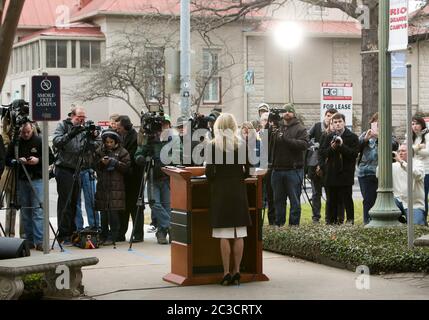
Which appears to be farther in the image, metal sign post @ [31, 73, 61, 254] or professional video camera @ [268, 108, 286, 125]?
professional video camera @ [268, 108, 286, 125]

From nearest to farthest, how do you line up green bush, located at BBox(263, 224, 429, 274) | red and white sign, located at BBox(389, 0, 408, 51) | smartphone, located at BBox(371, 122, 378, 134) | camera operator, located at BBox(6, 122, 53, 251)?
green bush, located at BBox(263, 224, 429, 274), red and white sign, located at BBox(389, 0, 408, 51), camera operator, located at BBox(6, 122, 53, 251), smartphone, located at BBox(371, 122, 378, 134)

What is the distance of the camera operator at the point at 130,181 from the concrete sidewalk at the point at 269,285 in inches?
93.2

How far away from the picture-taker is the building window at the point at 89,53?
53.4 metres

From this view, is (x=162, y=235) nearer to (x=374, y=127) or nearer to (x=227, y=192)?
(x=374, y=127)

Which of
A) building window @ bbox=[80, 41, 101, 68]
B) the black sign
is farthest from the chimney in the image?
the black sign

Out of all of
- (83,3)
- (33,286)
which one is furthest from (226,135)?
(83,3)

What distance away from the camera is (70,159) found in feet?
46.9

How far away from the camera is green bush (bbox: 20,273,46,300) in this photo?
9.63 meters

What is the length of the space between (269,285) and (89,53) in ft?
146

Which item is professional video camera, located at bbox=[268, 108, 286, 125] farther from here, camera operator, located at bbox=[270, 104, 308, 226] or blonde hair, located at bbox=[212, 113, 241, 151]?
blonde hair, located at bbox=[212, 113, 241, 151]

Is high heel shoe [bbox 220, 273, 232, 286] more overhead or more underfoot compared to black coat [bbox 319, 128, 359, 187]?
more underfoot

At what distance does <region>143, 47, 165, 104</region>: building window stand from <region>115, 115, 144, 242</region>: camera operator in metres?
30.9

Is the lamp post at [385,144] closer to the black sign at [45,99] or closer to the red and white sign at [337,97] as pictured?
the black sign at [45,99]

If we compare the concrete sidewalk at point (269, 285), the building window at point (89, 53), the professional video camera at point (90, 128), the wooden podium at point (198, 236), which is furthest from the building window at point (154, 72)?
the wooden podium at point (198, 236)
